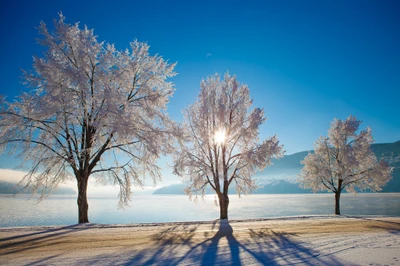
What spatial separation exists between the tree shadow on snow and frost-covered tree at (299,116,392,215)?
61.9ft

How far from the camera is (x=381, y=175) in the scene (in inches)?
856

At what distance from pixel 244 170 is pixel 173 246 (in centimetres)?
1058

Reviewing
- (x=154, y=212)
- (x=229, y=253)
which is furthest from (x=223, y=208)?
(x=154, y=212)

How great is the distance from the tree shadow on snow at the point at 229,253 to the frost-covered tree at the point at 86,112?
21.1 ft

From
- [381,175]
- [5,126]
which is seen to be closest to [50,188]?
[5,126]

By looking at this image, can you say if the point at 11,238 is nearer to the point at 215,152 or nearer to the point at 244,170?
the point at 215,152

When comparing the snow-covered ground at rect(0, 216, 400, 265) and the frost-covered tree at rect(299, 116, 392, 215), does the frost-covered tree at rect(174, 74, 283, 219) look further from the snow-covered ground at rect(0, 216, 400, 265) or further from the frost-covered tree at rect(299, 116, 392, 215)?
the frost-covered tree at rect(299, 116, 392, 215)

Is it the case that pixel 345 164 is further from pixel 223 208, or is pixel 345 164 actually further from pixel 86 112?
pixel 86 112

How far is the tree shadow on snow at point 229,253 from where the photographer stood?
5164mm

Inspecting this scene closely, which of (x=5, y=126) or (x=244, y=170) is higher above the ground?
(x=5, y=126)

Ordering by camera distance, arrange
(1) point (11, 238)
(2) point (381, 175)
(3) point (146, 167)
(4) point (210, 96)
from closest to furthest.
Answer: (1) point (11, 238) < (3) point (146, 167) < (4) point (210, 96) < (2) point (381, 175)

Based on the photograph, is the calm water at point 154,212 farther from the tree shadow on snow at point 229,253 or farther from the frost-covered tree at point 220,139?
the tree shadow on snow at point 229,253

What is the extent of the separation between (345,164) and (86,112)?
22446 millimetres

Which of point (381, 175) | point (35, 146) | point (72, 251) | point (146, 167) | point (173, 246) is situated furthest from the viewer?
point (381, 175)
